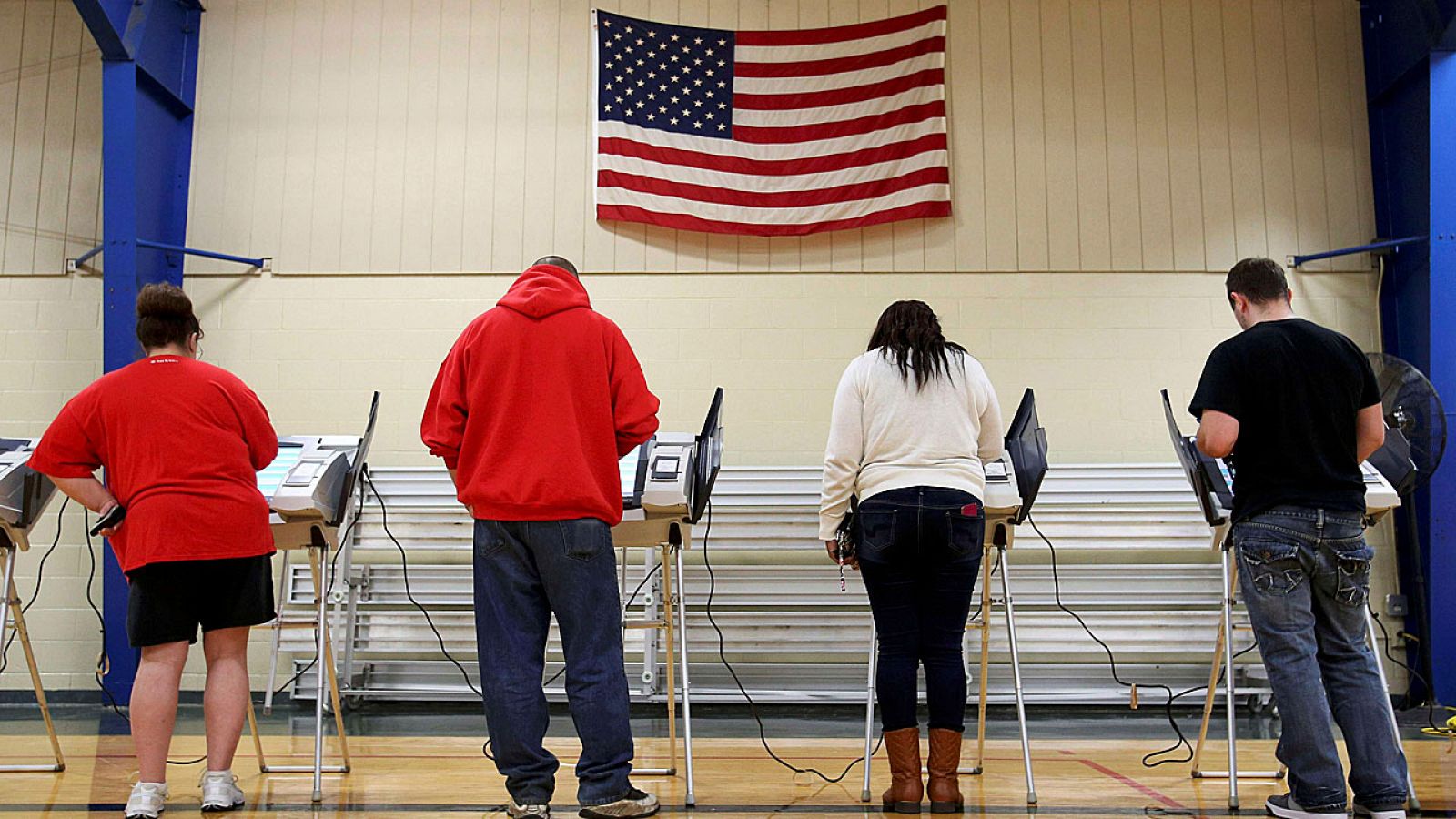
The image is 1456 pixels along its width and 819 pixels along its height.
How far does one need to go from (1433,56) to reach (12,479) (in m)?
5.78

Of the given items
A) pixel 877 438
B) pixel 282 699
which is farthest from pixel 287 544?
pixel 282 699

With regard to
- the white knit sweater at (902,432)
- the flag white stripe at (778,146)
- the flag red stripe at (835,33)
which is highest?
the flag red stripe at (835,33)

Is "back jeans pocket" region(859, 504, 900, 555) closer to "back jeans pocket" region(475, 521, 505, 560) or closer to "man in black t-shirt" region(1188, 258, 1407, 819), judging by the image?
"man in black t-shirt" region(1188, 258, 1407, 819)

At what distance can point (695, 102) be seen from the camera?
5.23m

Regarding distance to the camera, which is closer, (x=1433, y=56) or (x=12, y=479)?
(x=12, y=479)

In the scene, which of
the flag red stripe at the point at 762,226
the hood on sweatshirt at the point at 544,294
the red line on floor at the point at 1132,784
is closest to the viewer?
the hood on sweatshirt at the point at 544,294

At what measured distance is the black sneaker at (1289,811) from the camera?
89.1 inches

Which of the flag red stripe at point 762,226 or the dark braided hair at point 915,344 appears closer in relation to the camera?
the dark braided hair at point 915,344

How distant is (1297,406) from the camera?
7.66 ft

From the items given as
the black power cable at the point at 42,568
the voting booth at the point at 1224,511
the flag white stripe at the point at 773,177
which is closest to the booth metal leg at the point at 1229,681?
the voting booth at the point at 1224,511

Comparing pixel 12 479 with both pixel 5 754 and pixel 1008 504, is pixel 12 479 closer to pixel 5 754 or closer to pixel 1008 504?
pixel 5 754

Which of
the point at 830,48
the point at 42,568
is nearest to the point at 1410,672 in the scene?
the point at 830,48

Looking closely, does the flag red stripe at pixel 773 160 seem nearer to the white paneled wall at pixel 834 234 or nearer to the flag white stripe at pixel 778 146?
the flag white stripe at pixel 778 146

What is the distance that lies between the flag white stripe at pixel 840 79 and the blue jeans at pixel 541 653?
3.45m
